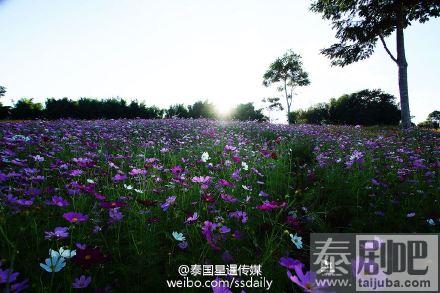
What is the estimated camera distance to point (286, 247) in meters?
2.13

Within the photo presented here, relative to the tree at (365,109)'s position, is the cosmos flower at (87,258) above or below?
below

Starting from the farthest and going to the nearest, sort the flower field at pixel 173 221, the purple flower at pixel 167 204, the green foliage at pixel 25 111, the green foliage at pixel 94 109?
the green foliage at pixel 94 109, the green foliage at pixel 25 111, the purple flower at pixel 167 204, the flower field at pixel 173 221

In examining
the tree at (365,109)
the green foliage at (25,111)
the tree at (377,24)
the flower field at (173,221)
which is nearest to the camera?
the flower field at (173,221)

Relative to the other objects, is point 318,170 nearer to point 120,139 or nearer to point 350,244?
point 350,244

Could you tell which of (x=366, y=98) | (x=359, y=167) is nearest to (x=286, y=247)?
(x=359, y=167)

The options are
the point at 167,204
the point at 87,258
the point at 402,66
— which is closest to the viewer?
the point at 87,258

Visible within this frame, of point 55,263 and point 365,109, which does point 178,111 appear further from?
point 365,109

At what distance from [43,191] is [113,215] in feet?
3.35

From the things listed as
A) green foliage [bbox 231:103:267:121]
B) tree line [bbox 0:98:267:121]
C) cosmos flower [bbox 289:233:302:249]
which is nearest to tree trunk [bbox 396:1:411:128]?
tree line [bbox 0:98:267:121]

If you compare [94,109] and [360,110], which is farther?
[360,110]

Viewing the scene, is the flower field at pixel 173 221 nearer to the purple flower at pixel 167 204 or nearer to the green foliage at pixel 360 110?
the purple flower at pixel 167 204

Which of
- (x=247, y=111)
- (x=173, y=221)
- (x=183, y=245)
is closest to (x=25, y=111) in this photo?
(x=173, y=221)

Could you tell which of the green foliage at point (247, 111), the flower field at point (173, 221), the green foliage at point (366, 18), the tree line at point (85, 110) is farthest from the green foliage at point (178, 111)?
the flower field at point (173, 221)

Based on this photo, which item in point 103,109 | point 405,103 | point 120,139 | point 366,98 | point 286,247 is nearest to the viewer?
point 286,247
